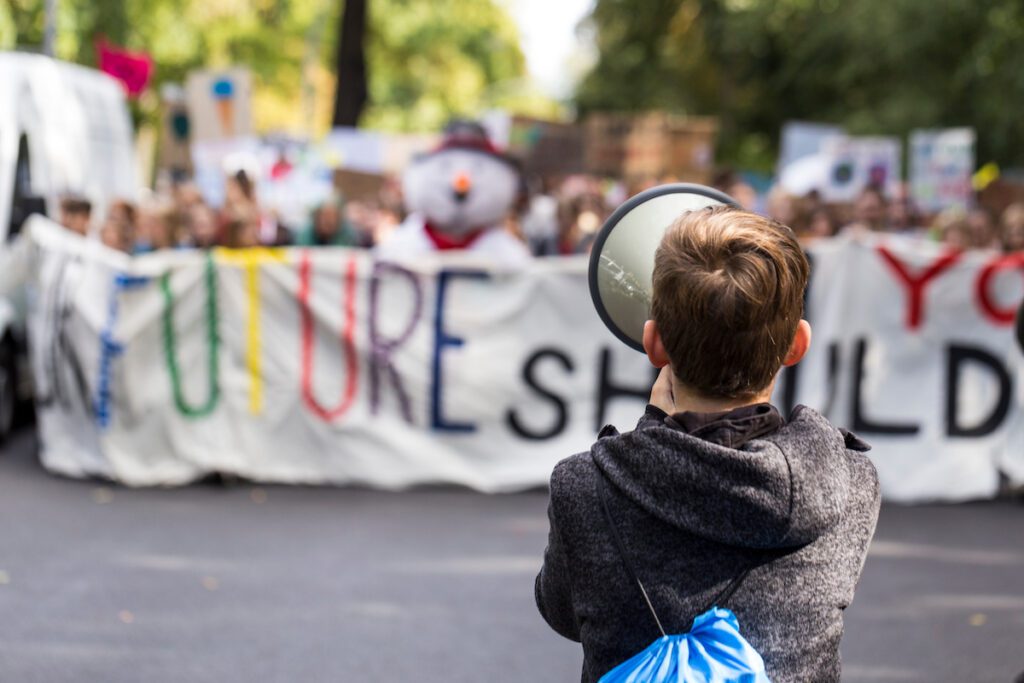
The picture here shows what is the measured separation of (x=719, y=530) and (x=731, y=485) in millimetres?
66

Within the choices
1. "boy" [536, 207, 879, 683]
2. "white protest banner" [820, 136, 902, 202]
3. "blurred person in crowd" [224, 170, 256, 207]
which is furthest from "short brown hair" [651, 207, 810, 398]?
"white protest banner" [820, 136, 902, 202]

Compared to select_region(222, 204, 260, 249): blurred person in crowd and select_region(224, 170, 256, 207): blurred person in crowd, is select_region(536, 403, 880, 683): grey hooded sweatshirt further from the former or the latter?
select_region(224, 170, 256, 207): blurred person in crowd

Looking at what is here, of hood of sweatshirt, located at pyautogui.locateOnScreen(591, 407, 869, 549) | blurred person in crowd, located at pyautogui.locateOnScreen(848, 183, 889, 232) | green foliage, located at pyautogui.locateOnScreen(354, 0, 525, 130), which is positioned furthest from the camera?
green foliage, located at pyautogui.locateOnScreen(354, 0, 525, 130)

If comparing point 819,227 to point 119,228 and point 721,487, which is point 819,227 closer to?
point 119,228

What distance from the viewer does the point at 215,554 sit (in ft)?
21.0

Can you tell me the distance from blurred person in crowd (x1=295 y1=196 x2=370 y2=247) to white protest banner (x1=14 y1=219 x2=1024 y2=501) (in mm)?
2699

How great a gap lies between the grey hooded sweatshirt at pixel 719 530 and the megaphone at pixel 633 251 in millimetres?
319

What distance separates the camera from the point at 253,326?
812 centimetres

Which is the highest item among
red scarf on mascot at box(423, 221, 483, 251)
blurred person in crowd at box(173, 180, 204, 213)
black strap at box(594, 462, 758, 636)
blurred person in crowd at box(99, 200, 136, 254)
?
black strap at box(594, 462, 758, 636)

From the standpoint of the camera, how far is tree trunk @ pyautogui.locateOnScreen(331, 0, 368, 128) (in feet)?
65.8

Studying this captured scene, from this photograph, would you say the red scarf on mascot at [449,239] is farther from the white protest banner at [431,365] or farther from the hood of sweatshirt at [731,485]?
the hood of sweatshirt at [731,485]

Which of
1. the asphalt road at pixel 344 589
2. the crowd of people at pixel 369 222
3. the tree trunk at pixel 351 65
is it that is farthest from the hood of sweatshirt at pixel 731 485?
the tree trunk at pixel 351 65

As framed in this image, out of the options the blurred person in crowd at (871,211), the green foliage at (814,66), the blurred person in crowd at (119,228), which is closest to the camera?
the blurred person in crowd at (119,228)

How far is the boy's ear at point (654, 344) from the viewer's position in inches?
76.4
